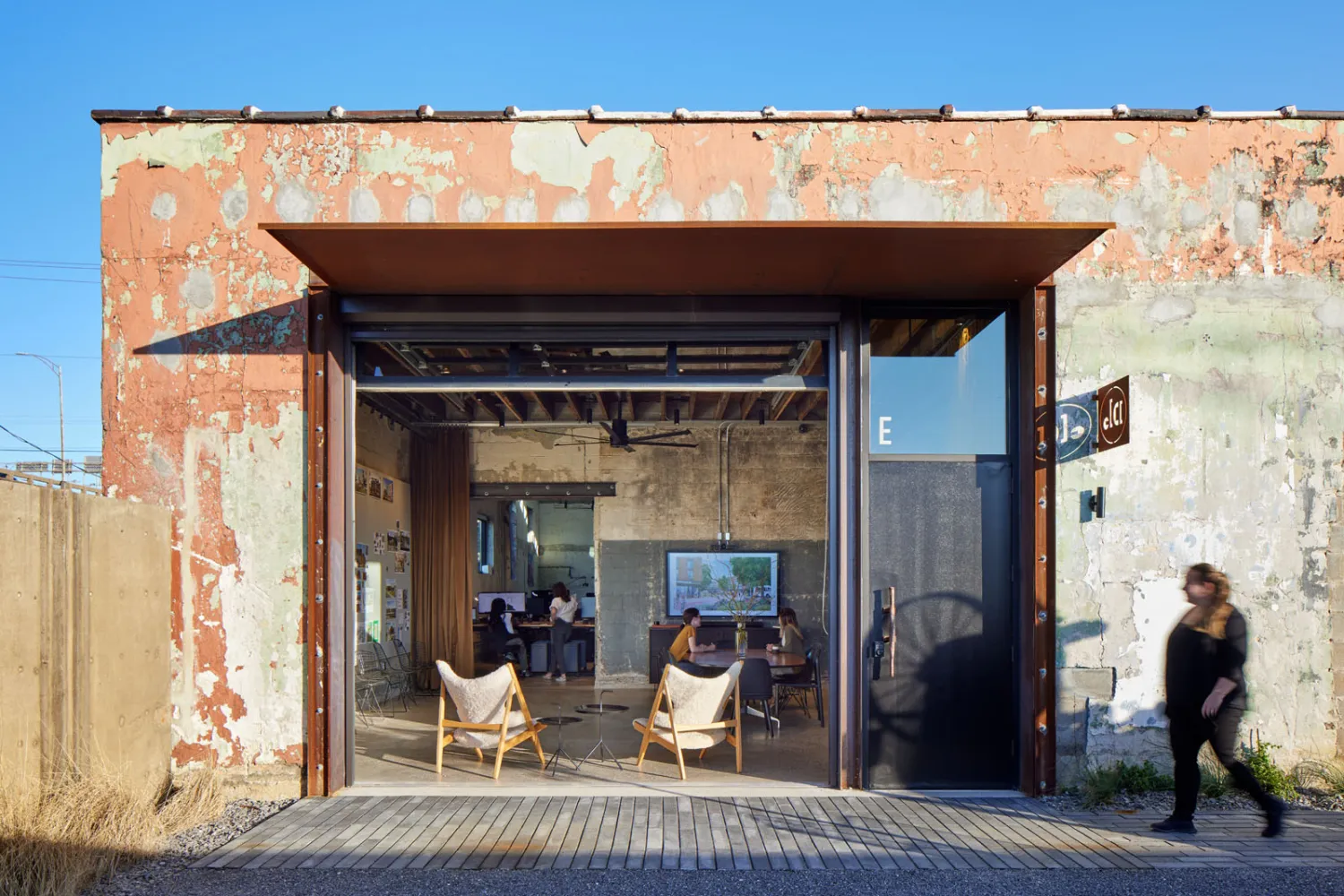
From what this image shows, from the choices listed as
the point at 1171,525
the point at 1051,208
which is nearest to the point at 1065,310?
the point at 1051,208

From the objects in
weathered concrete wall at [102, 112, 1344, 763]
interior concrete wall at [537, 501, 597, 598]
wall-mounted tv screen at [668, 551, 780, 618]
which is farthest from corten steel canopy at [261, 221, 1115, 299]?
interior concrete wall at [537, 501, 597, 598]

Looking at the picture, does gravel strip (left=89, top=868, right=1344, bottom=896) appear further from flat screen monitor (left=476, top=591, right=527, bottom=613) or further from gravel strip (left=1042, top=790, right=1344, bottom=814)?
flat screen monitor (left=476, top=591, right=527, bottom=613)

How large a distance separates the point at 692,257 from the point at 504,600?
9.42 metres

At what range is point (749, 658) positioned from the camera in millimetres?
7820

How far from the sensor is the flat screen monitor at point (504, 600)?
13.9m

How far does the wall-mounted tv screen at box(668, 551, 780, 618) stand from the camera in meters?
12.1

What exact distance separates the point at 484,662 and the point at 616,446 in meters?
4.54

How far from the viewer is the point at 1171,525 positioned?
566 centimetres

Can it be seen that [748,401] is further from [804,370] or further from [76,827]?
[76,827]

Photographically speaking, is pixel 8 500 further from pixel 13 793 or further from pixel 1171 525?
pixel 1171 525

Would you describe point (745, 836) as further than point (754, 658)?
No

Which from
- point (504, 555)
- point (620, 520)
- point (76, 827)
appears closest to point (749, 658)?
point (620, 520)

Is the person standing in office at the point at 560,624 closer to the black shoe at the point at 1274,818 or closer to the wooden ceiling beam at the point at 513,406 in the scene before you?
the wooden ceiling beam at the point at 513,406

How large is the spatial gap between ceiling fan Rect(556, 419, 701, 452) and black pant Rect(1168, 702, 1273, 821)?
266 inches
